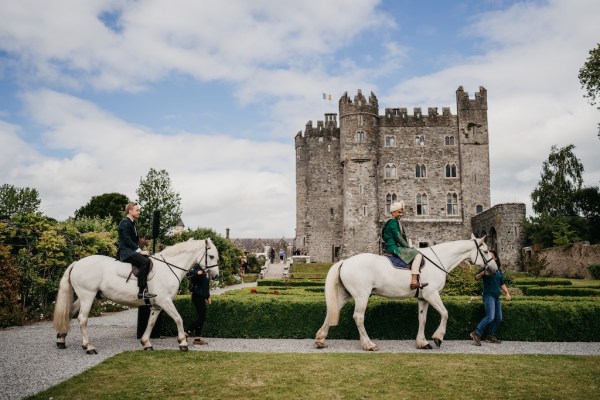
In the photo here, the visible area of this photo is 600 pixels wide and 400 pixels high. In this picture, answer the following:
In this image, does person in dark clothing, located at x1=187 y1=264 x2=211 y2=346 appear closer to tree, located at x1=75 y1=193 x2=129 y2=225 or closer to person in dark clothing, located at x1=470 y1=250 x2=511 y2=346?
person in dark clothing, located at x1=470 y1=250 x2=511 y2=346

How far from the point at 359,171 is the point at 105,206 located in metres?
33.0

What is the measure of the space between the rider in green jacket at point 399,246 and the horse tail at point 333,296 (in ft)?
4.29

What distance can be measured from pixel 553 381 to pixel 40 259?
14909 millimetres

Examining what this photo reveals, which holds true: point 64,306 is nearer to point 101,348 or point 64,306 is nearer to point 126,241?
point 101,348

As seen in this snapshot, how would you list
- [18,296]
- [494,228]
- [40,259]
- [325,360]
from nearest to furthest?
[325,360], [18,296], [40,259], [494,228]

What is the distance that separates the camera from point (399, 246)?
10344mm

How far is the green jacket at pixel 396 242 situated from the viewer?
1002 cm

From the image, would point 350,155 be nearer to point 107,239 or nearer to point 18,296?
point 107,239

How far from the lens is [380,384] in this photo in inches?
274

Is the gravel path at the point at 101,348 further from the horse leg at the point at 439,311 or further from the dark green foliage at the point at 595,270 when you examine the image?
the dark green foliage at the point at 595,270

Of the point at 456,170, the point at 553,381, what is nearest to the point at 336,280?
the point at 553,381

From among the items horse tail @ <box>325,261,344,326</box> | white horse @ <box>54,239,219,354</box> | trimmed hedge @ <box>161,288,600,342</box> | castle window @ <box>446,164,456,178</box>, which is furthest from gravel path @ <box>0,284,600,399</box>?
castle window @ <box>446,164,456,178</box>

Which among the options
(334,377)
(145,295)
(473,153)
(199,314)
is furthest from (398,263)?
(473,153)

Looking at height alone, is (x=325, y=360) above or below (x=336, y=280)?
below
